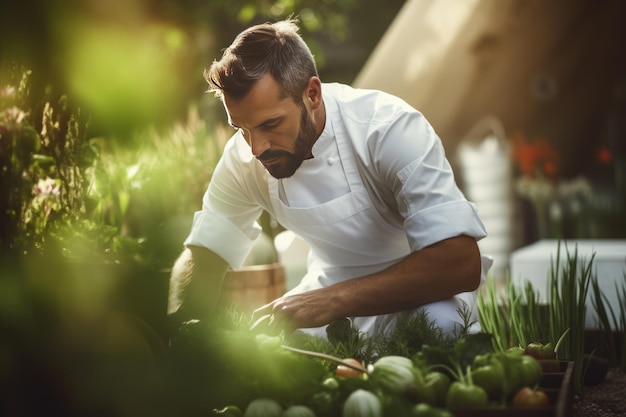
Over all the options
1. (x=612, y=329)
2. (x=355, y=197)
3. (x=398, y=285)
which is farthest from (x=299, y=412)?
(x=612, y=329)

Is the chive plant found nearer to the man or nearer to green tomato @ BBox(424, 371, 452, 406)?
the man

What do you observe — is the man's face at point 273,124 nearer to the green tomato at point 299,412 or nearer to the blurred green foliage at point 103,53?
the green tomato at point 299,412

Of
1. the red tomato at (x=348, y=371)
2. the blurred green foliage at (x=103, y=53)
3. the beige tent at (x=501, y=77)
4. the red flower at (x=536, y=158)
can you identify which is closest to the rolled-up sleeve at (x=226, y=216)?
the red tomato at (x=348, y=371)

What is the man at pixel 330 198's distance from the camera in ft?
7.37

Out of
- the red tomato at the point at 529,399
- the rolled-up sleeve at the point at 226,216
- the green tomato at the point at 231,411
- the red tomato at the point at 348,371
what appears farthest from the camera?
the rolled-up sleeve at the point at 226,216

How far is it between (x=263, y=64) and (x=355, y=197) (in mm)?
524

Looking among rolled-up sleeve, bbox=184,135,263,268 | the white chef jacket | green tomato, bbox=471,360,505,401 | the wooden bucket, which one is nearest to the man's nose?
the white chef jacket

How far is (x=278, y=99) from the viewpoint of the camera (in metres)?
2.34

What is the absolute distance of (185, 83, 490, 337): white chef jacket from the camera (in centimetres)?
232

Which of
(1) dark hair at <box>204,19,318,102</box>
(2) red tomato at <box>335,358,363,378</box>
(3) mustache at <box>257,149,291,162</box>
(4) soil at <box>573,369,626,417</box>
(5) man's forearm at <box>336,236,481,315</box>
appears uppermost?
(1) dark hair at <box>204,19,318,102</box>

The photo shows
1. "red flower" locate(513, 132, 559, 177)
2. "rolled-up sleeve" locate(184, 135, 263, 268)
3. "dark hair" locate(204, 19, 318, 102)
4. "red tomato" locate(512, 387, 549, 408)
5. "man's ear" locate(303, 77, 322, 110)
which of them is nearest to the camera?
"red tomato" locate(512, 387, 549, 408)

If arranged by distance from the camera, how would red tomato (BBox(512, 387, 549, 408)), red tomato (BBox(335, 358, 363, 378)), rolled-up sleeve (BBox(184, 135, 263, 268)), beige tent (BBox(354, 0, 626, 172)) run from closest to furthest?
red tomato (BBox(512, 387, 549, 408)) → red tomato (BBox(335, 358, 363, 378)) → rolled-up sleeve (BBox(184, 135, 263, 268)) → beige tent (BBox(354, 0, 626, 172))

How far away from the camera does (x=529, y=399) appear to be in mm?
1546

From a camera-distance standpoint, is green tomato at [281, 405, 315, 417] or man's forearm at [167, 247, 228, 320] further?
man's forearm at [167, 247, 228, 320]
